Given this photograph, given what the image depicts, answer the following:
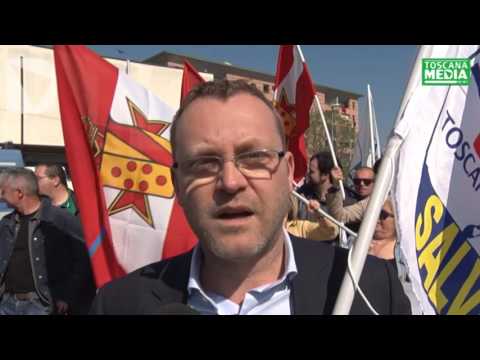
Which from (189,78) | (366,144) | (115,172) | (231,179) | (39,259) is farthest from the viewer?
(366,144)

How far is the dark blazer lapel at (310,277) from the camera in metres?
1.51

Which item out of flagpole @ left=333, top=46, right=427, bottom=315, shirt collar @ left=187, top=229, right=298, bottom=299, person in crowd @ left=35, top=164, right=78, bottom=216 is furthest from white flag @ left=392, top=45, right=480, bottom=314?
person in crowd @ left=35, top=164, right=78, bottom=216

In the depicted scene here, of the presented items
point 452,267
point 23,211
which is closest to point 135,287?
point 452,267

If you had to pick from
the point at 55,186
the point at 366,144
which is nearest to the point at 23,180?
the point at 55,186

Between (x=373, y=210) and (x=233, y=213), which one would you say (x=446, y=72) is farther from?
(x=233, y=213)

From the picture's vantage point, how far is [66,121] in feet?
10.7

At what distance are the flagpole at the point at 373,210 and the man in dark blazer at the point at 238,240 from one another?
10 centimetres

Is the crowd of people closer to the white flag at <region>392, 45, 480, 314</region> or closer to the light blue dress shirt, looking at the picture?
the light blue dress shirt

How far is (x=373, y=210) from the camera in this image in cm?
162

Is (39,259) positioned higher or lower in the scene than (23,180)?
lower

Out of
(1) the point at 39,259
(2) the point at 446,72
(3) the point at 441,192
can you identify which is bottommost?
(1) the point at 39,259

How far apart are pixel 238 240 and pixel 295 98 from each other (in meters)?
3.07

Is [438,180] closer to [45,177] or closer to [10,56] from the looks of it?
[45,177]

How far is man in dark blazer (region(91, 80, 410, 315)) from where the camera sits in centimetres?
144
